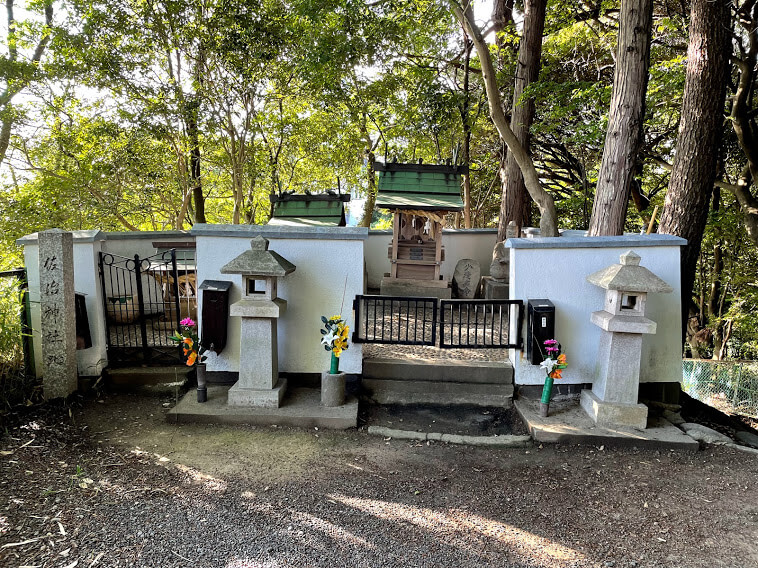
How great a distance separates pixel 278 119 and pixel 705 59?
9365 millimetres

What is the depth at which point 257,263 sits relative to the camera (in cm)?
509

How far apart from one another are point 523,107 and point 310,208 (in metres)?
5.32

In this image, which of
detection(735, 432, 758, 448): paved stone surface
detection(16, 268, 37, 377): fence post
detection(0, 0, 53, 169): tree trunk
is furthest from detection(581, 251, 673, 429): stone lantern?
detection(0, 0, 53, 169): tree trunk

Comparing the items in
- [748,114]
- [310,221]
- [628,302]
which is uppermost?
[748,114]

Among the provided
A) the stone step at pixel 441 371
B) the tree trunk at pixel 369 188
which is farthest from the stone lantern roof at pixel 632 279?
the tree trunk at pixel 369 188

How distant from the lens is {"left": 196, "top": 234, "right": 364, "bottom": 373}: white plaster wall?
18.4 feet

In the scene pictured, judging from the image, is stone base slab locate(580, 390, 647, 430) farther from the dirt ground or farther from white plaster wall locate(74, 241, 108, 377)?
white plaster wall locate(74, 241, 108, 377)

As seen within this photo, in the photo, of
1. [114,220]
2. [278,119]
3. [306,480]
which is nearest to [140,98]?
[278,119]

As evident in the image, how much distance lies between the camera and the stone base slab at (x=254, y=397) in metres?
5.30

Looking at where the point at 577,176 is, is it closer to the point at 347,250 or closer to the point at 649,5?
the point at 649,5

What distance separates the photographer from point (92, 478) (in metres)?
3.94

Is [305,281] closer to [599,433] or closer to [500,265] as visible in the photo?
[599,433]

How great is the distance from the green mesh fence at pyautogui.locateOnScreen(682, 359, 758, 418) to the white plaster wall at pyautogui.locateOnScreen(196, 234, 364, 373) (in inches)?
292

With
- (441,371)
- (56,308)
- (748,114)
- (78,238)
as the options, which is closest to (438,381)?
(441,371)
